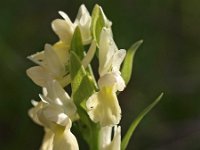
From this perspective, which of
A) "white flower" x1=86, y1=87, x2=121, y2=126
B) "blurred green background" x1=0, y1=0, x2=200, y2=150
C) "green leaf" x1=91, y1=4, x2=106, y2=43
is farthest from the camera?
"blurred green background" x1=0, y1=0, x2=200, y2=150

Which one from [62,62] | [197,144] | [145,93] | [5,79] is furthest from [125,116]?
[62,62]

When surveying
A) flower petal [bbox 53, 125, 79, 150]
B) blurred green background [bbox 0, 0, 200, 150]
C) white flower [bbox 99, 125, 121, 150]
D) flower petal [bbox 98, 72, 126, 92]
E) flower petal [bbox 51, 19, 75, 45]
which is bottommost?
blurred green background [bbox 0, 0, 200, 150]

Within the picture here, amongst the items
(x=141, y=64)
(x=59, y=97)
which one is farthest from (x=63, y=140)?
(x=141, y=64)

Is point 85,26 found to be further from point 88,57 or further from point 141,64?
point 141,64

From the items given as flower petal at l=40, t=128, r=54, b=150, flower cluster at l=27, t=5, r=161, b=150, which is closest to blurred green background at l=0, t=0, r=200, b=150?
flower petal at l=40, t=128, r=54, b=150

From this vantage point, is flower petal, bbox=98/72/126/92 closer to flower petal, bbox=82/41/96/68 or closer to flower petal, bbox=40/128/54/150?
flower petal, bbox=82/41/96/68

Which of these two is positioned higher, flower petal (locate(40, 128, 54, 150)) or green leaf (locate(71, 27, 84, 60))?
green leaf (locate(71, 27, 84, 60))

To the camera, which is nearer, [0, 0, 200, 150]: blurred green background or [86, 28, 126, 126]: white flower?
[86, 28, 126, 126]: white flower

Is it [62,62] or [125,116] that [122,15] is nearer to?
[125,116]
